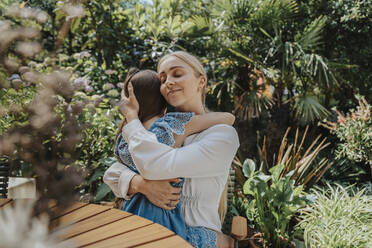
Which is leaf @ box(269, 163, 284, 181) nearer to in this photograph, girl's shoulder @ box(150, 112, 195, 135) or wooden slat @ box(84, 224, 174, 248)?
girl's shoulder @ box(150, 112, 195, 135)

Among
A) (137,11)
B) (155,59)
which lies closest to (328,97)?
(155,59)

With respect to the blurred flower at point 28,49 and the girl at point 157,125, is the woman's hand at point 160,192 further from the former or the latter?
the blurred flower at point 28,49

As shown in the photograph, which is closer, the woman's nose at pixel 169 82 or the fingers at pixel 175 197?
the fingers at pixel 175 197

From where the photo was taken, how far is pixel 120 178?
50.2 inches

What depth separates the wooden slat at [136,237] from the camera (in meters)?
0.85

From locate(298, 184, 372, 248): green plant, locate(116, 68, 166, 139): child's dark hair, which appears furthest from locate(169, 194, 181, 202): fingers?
locate(298, 184, 372, 248): green plant

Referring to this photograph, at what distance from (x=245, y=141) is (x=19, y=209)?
544cm

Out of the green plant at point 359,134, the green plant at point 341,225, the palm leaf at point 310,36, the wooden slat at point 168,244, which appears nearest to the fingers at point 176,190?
the wooden slat at point 168,244

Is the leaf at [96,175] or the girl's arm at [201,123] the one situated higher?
the girl's arm at [201,123]

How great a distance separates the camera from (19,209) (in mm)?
259

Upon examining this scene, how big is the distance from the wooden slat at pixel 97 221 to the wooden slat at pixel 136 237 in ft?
0.40

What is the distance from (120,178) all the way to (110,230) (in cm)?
33

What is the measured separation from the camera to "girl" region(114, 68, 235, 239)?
1193 millimetres

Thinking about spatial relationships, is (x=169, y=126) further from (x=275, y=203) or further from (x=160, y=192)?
(x=275, y=203)
